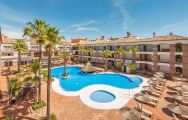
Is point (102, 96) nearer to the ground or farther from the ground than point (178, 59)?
nearer to the ground

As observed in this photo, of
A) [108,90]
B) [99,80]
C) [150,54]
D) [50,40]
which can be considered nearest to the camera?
[50,40]

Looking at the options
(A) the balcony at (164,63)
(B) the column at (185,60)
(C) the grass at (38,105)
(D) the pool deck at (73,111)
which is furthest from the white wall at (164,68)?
(C) the grass at (38,105)

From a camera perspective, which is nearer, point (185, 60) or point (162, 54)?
point (185, 60)

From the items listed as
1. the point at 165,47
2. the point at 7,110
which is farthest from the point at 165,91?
the point at 7,110

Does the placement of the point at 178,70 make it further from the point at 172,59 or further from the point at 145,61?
the point at 145,61

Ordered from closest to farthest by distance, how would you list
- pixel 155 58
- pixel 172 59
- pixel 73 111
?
1. pixel 73 111
2. pixel 172 59
3. pixel 155 58

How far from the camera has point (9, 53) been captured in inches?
1837

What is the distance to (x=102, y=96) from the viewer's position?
76.1 feet

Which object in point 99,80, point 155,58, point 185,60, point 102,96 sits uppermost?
point 155,58

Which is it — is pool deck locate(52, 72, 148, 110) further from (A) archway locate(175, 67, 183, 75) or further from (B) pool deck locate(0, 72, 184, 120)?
(A) archway locate(175, 67, 183, 75)

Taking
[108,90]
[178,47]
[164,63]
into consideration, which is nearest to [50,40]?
[108,90]

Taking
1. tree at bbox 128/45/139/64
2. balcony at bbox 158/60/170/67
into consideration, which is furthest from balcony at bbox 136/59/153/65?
balcony at bbox 158/60/170/67

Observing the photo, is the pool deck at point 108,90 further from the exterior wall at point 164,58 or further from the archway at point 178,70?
the exterior wall at point 164,58

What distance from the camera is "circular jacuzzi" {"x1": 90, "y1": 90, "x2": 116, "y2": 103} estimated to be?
21.5 m
